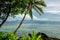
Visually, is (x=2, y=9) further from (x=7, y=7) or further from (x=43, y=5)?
(x=43, y=5)

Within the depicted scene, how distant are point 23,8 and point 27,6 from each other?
3.92 feet

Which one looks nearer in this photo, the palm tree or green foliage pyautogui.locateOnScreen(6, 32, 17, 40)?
green foliage pyautogui.locateOnScreen(6, 32, 17, 40)

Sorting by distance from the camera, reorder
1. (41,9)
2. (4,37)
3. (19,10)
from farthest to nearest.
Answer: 1. (41,9)
2. (19,10)
3. (4,37)

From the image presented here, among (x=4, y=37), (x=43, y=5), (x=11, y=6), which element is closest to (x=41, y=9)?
(x=43, y=5)

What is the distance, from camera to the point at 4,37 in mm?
25281

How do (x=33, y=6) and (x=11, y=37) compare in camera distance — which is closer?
(x=11, y=37)

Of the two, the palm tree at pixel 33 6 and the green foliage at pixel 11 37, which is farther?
the palm tree at pixel 33 6

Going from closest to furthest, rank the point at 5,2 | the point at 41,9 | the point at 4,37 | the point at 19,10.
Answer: the point at 4,37
the point at 5,2
the point at 19,10
the point at 41,9

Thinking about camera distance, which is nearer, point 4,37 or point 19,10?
point 4,37

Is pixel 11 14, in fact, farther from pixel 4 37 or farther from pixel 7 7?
pixel 4 37

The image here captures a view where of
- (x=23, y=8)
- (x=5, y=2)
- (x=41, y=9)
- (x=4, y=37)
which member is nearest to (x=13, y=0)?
(x=5, y=2)

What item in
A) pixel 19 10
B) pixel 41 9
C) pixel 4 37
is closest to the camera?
pixel 4 37

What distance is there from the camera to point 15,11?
41.6 metres

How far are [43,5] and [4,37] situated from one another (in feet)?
69.4
